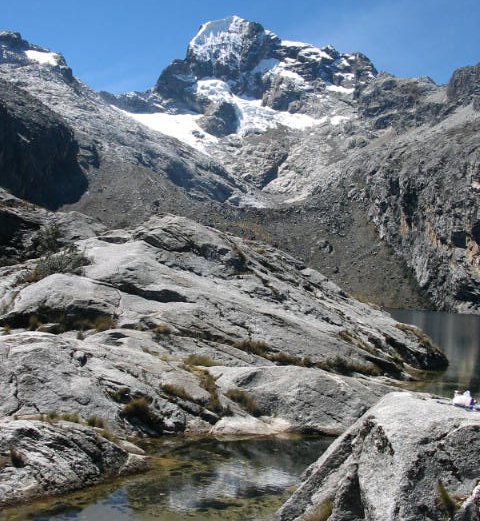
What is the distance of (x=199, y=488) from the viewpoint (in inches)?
742

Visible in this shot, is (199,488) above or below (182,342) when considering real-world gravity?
below

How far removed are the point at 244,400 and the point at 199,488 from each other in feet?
34.7

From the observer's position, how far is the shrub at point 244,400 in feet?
95.6

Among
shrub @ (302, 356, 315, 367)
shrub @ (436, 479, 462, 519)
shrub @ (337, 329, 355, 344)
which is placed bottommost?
shrub @ (436, 479, 462, 519)

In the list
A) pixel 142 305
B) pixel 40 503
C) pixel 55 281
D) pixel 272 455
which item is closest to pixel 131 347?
pixel 142 305

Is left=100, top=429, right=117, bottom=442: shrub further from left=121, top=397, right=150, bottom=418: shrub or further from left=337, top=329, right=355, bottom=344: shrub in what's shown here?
left=337, top=329, right=355, bottom=344: shrub

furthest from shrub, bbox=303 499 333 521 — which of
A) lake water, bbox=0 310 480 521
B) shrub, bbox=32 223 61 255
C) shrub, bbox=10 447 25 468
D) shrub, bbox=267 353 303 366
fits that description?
shrub, bbox=32 223 61 255

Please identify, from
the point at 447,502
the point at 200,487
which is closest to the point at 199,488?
the point at 200,487

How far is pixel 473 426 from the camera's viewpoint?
1149 cm

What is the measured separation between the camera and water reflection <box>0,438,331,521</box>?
16.0 meters

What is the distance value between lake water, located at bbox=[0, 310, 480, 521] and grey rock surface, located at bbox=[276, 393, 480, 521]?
4.20m

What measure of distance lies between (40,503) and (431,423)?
10.5 metres

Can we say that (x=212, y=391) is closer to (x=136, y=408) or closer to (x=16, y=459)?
(x=136, y=408)

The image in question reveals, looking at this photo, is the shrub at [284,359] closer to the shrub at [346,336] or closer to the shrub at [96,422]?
the shrub at [346,336]
